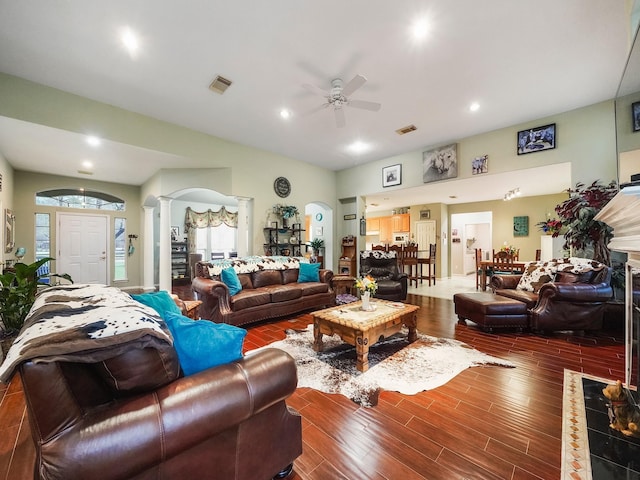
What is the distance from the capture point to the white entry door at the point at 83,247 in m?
6.00

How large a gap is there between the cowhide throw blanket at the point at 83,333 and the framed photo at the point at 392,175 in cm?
534

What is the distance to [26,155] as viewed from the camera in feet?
14.5

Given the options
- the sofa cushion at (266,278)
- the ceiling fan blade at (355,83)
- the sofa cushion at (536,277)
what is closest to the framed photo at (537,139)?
the sofa cushion at (536,277)

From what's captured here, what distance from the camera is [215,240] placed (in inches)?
370

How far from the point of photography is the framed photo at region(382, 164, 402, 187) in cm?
559

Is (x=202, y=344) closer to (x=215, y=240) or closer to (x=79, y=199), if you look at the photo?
(x=79, y=199)

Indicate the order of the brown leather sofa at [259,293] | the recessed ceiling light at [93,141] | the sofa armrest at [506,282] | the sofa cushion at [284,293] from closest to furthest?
the brown leather sofa at [259,293], the recessed ceiling light at [93,141], the sofa cushion at [284,293], the sofa armrest at [506,282]

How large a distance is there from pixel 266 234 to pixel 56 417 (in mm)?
4953

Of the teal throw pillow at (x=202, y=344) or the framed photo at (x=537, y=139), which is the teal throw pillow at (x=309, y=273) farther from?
the framed photo at (x=537, y=139)

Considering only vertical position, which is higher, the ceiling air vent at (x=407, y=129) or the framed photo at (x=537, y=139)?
the ceiling air vent at (x=407, y=129)

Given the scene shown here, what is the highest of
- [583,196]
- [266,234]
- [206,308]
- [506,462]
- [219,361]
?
[583,196]

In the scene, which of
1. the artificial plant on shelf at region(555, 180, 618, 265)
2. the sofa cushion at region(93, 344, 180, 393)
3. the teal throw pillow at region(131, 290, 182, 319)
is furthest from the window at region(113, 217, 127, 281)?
the artificial plant on shelf at region(555, 180, 618, 265)

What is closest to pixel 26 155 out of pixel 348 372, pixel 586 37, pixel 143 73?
pixel 143 73

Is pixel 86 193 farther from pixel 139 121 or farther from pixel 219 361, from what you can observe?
pixel 219 361
